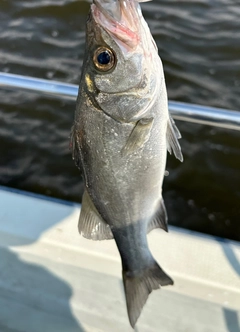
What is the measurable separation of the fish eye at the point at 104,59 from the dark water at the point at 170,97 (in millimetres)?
3075

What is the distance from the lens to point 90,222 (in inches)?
59.9

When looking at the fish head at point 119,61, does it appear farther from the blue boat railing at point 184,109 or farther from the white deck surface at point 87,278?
the white deck surface at point 87,278

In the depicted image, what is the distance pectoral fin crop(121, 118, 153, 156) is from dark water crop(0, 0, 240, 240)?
296 centimetres

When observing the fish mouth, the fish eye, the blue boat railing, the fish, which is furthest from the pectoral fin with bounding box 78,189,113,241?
the blue boat railing

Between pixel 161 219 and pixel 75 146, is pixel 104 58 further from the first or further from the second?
pixel 161 219

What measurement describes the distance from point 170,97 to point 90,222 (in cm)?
410

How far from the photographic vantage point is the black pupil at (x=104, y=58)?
1298mm

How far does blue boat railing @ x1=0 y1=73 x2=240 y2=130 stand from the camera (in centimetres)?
200

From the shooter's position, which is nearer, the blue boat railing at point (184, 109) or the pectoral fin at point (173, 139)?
the pectoral fin at point (173, 139)

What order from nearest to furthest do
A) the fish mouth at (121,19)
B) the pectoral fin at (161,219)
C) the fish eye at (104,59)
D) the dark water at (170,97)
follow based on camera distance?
the fish mouth at (121,19) < the fish eye at (104,59) < the pectoral fin at (161,219) < the dark water at (170,97)

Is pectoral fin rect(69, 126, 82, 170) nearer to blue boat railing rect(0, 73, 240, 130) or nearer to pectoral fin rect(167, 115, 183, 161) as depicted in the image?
pectoral fin rect(167, 115, 183, 161)

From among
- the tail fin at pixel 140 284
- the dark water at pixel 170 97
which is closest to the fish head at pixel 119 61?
the tail fin at pixel 140 284

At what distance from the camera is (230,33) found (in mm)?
6297

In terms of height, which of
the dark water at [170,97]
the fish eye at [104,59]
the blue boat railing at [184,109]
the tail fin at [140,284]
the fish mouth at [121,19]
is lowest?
the dark water at [170,97]
